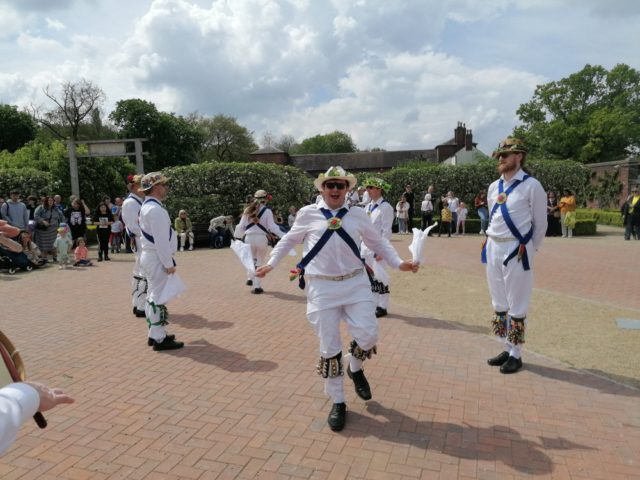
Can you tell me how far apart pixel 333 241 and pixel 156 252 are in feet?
9.78

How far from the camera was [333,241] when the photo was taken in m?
3.94

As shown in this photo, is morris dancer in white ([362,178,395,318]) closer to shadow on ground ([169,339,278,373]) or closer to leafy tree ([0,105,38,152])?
shadow on ground ([169,339,278,373])

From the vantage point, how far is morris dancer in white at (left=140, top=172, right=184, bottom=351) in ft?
18.7

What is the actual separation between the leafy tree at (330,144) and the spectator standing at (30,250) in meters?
86.1

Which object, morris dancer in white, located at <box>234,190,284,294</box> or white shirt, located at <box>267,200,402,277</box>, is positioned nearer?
white shirt, located at <box>267,200,402,277</box>

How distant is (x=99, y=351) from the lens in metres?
5.81

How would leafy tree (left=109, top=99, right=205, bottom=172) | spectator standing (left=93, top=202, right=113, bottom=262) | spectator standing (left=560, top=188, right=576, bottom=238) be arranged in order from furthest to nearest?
leafy tree (left=109, top=99, right=205, bottom=172) < spectator standing (left=560, top=188, right=576, bottom=238) < spectator standing (left=93, top=202, right=113, bottom=262)

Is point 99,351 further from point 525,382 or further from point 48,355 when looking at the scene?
point 525,382

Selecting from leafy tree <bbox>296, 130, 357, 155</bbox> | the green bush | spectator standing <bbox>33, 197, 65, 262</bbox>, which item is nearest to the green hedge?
the green bush

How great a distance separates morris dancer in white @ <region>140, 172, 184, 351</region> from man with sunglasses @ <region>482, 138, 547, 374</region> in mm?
3827

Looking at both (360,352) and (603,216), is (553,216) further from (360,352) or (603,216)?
(360,352)

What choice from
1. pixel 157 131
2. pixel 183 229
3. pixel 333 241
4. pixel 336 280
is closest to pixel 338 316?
pixel 336 280

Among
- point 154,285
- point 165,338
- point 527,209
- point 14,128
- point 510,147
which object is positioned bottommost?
point 165,338

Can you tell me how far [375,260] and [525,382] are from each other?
2.86m
